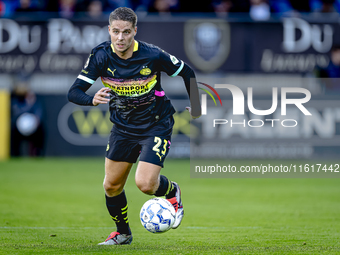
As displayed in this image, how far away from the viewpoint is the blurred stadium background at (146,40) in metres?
14.2

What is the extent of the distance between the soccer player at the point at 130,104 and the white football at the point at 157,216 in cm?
19

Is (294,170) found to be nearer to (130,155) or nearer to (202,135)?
(202,135)

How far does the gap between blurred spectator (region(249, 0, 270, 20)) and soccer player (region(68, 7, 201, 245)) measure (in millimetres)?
9663

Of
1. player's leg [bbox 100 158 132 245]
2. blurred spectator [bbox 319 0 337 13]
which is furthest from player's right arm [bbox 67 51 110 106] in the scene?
blurred spectator [bbox 319 0 337 13]

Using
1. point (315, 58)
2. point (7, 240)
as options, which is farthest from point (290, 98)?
point (7, 240)

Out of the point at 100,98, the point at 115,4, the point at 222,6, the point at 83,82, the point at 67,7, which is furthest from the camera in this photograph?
the point at 115,4

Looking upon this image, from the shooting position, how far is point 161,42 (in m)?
14.4

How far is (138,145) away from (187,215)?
93.0 inches

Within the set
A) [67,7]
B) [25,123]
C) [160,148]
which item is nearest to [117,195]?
[160,148]

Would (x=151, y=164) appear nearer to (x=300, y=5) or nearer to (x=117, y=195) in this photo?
(x=117, y=195)

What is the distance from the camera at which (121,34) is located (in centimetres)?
533

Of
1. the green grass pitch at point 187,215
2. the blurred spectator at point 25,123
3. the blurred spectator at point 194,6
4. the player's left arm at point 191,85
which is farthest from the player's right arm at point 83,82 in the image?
the blurred spectator at point 194,6

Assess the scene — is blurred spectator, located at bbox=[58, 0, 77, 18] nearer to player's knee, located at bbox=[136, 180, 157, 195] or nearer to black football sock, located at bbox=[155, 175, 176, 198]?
black football sock, located at bbox=[155, 175, 176, 198]

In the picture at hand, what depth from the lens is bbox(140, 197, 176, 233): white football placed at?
5.41 metres
